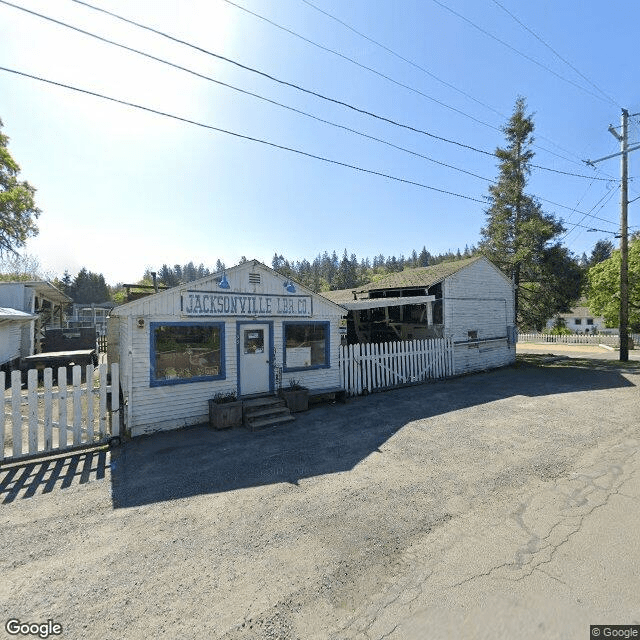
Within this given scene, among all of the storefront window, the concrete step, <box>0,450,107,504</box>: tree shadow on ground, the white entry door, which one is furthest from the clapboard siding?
<box>0,450,107,504</box>: tree shadow on ground

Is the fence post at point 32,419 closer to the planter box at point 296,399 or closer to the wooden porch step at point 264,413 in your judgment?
the wooden porch step at point 264,413

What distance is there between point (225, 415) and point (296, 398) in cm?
206

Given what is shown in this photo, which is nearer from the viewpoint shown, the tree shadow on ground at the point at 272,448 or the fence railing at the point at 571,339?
the tree shadow on ground at the point at 272,448

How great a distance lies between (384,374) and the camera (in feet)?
41.3

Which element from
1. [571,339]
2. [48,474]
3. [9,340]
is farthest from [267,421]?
[571,339]

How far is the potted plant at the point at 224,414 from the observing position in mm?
8148

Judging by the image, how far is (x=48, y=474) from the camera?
18.9 feet

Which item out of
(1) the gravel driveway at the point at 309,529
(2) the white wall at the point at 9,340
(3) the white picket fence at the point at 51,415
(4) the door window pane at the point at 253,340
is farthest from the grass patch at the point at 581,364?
(2) the white wall at the point at 9,340

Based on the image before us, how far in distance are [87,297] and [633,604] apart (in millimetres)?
96690

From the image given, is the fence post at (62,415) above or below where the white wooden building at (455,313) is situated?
below

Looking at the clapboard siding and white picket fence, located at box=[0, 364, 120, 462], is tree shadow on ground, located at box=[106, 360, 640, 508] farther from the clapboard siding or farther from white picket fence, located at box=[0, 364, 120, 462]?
the clapboard siding

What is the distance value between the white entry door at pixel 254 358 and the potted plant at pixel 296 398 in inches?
24.4

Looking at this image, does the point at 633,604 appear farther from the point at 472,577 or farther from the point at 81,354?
the point at 81,354
